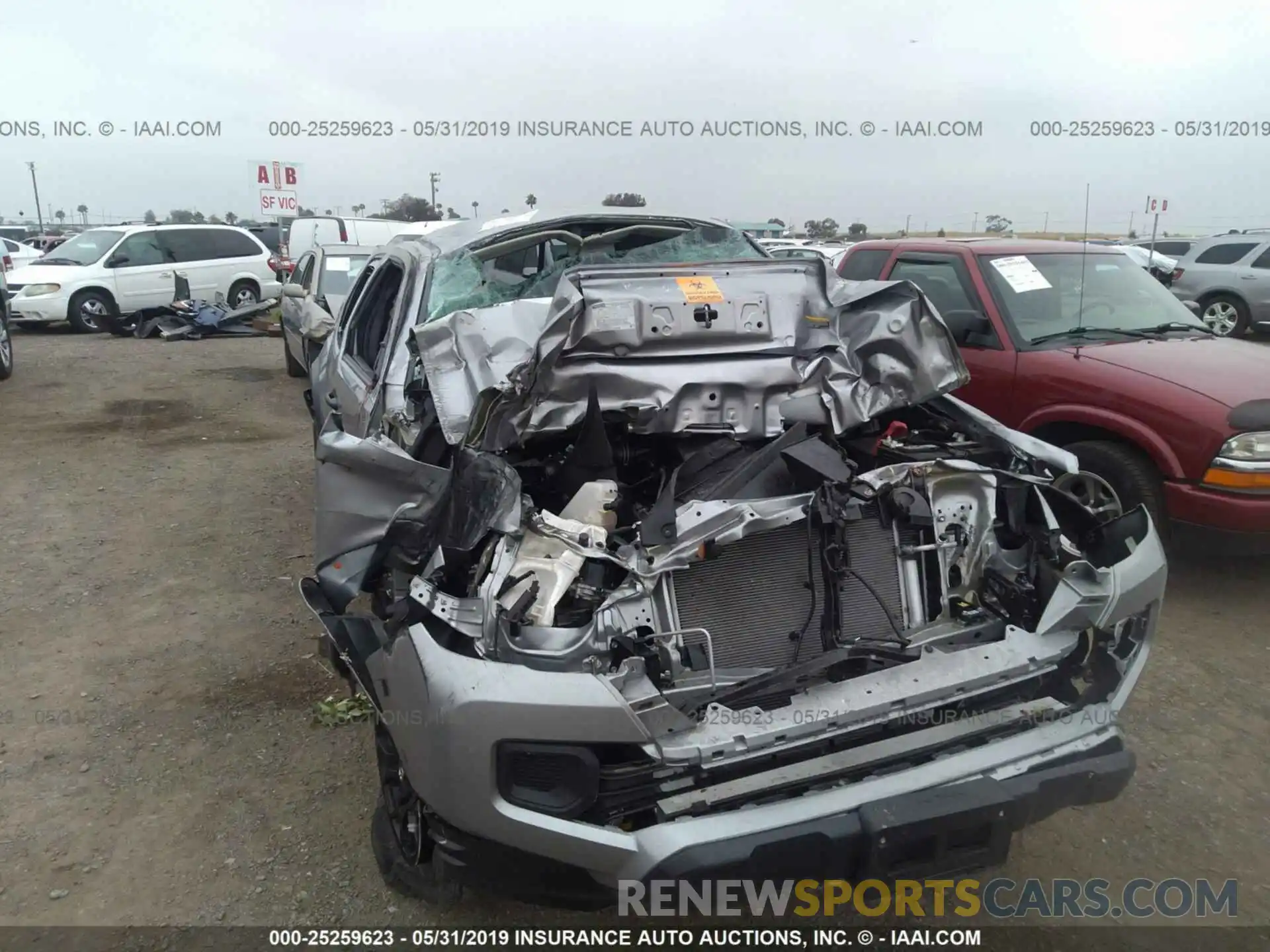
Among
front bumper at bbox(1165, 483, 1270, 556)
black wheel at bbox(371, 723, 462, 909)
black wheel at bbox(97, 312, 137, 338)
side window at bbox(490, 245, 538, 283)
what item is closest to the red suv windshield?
front bumper at bbox(1165, 483, 1270, 556)

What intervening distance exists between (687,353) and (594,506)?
0.81 meters

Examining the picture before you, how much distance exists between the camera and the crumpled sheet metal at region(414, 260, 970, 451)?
9.86ft

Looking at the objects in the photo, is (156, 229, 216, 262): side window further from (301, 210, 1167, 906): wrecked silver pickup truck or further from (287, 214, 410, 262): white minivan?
(301, 210, 1167, 906): wrecked silver pickup truck

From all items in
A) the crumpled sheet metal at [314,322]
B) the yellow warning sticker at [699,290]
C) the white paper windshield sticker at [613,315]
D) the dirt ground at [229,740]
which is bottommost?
the dirt ground at [229,740]

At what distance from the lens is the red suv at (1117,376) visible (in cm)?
420

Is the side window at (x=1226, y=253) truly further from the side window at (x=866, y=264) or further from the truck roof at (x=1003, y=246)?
the side window at (x=866, y=264)

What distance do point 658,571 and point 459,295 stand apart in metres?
1.93

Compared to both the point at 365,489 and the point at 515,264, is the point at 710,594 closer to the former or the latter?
the point at 365,489

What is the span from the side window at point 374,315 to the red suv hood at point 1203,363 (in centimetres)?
362

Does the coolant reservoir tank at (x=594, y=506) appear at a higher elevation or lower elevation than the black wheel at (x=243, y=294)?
lower

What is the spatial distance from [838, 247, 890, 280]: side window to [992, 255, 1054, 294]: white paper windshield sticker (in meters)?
1.07

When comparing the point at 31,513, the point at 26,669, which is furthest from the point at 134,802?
the point at 31,513

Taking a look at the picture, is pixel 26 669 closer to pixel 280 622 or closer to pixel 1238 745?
pixel 280 622

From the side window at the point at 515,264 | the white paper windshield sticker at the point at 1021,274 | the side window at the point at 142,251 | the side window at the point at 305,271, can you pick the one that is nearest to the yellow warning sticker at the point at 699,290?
the side window at the point at 515,264
